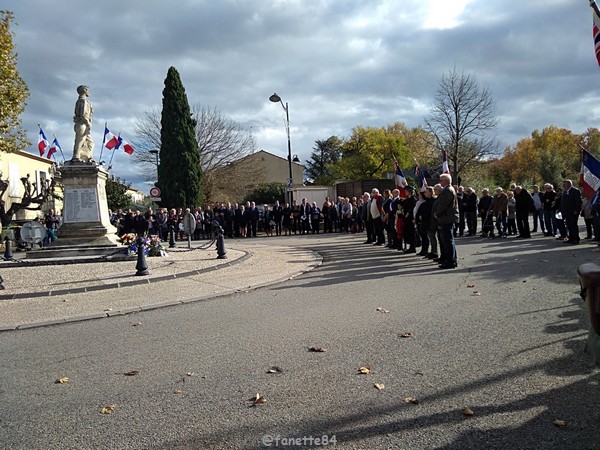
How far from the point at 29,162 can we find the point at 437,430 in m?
49.7

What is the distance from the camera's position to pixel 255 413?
3.38 metres

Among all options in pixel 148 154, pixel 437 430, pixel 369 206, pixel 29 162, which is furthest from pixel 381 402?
pixel 29 162

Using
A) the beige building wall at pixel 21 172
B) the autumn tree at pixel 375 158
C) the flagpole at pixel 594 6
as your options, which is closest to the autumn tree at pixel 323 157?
the autumn tree at pixel 375 158

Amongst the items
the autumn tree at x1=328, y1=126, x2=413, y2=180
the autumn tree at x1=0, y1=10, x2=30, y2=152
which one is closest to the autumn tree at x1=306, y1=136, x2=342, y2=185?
the autumn tree at x1=328, y1=126, x2=413, y2=180

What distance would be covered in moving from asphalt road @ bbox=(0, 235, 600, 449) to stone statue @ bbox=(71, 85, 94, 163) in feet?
32.6

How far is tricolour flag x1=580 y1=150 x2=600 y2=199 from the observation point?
289 inches

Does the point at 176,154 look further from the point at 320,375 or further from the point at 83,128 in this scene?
the point at 320,375

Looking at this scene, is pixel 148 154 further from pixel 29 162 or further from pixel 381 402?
pixel 381 402

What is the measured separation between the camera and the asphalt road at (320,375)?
308cm

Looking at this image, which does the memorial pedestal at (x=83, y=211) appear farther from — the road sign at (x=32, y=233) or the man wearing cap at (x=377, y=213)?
the man wearing cap at (x=377, y=213)

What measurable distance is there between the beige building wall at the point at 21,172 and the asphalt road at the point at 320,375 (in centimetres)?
3651

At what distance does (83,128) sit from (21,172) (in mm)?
32754

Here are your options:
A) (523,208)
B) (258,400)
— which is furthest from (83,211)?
(523,208)

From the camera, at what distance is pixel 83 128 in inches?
597
